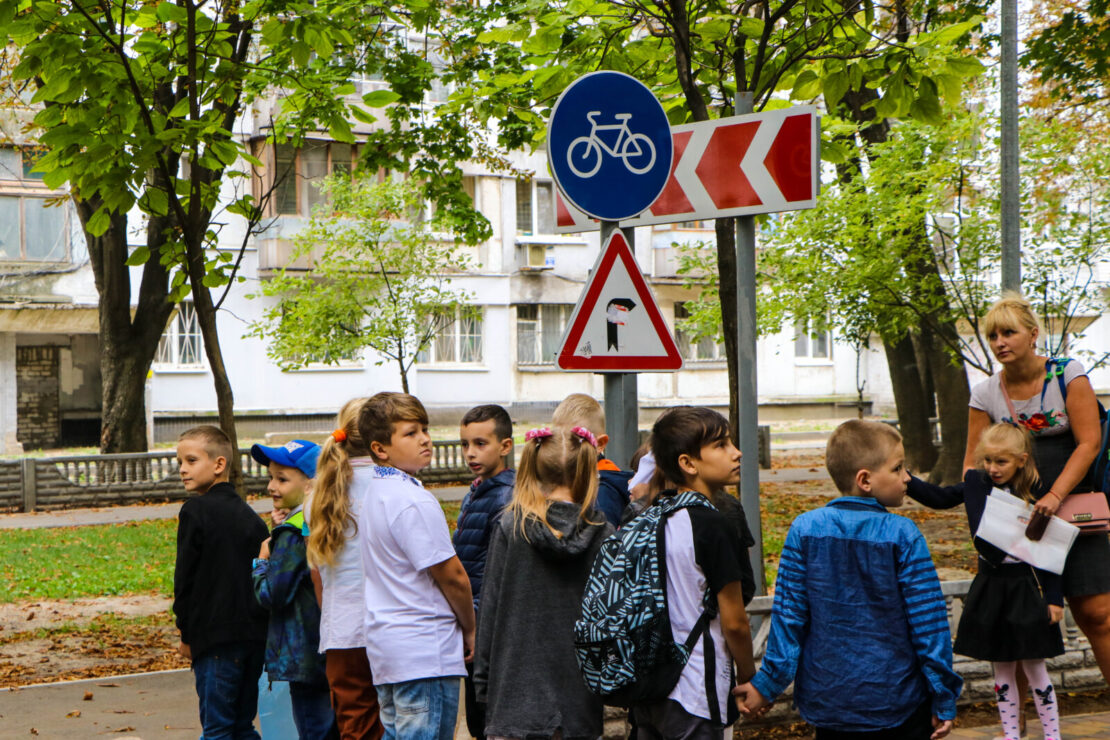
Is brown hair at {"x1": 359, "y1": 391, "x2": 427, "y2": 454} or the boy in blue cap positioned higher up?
brown hair at {"x1": 359, "y1": 391, "x2": 427, "y2": 454}

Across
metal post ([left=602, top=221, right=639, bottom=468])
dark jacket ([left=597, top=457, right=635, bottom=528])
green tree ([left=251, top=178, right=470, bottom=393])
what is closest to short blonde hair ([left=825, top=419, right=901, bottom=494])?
dark jacket ([left=597, top=457, right=635, bottom=528])

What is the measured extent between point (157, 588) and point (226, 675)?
24.2 ft

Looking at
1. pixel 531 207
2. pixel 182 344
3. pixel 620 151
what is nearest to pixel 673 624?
pixel 620 151

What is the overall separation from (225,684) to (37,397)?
29.0 m

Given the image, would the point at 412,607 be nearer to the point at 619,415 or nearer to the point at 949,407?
the point at 619,415

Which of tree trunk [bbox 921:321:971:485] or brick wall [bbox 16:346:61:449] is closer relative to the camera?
tree trunk [bbox 921:321:971:485]

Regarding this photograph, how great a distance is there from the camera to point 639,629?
3.75 meters

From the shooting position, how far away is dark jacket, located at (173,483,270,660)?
532 centimetres

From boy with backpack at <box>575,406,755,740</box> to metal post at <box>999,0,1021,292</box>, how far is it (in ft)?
20.6

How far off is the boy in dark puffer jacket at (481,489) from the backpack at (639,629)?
1.10 metres

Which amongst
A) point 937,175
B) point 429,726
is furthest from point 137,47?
point 937,175

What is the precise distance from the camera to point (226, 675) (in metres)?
5.37

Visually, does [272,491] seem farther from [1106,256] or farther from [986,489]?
[1106,256]

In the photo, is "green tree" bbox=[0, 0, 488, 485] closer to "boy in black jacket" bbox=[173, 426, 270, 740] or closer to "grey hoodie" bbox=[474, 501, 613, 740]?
"boy in black jacket" bbox=[173, 426, 270, 740]
